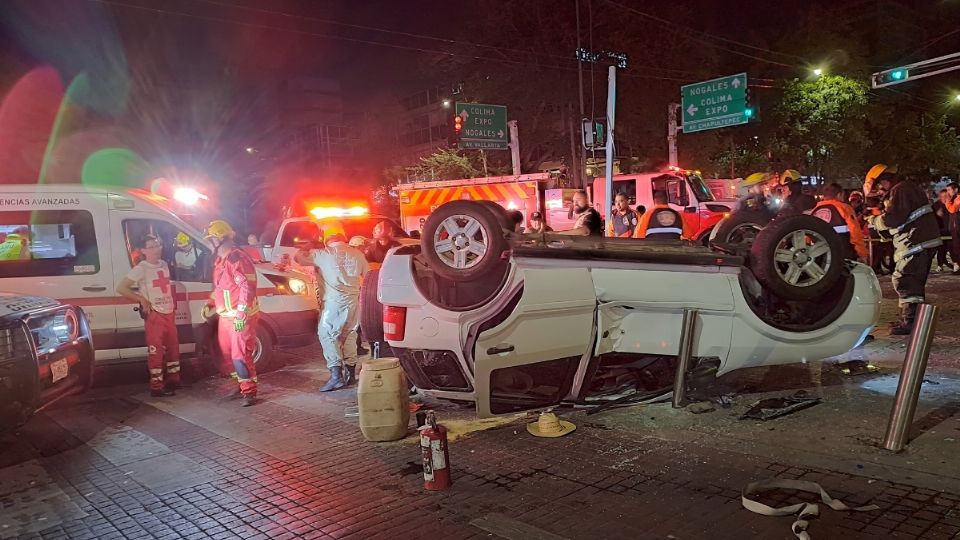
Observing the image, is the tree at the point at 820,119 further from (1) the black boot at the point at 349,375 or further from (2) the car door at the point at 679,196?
(1) the black boot at the point at 349,375

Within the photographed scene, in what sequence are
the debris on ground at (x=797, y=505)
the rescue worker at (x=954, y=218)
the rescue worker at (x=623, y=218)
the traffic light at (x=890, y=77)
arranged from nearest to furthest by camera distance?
the debris on ground at (x=797, y=505) → the rescue worker at (x=623, y=218) → the rescue worker at (x=954, y=218) → the traffic light at (x=890, y=77)

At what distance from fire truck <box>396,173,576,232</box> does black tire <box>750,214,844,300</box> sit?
34.0 feet

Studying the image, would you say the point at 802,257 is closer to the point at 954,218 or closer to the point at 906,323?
the point at 906,323

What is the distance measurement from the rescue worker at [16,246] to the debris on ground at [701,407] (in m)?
7.07

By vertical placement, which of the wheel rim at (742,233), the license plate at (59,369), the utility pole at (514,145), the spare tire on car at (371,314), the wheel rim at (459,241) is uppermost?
the utility pole at (514,145)

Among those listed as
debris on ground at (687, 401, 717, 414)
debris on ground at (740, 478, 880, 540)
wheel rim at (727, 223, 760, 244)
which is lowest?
debris on ground at (687, 401, 717, 414)

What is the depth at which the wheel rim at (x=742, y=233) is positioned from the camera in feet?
20.8

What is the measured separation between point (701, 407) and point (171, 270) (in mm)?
5979

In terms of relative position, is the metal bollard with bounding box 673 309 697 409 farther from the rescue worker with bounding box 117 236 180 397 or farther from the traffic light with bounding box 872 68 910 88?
the traffic light with bounding box 872 68 910 88

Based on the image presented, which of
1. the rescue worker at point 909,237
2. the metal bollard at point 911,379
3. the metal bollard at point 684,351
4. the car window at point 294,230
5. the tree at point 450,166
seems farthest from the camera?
the tree at point 450,166

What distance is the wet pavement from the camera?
356cm

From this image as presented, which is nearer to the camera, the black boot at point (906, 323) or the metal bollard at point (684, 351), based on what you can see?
the metal bollard at point (684, 351)

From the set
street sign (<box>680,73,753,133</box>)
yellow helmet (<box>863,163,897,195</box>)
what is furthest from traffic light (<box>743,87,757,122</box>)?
yellow helmet (<box>863,163,897,195</box>)

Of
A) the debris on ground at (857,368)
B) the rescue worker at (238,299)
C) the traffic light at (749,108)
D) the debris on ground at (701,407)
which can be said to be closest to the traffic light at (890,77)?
the traffic light at (749,108)
